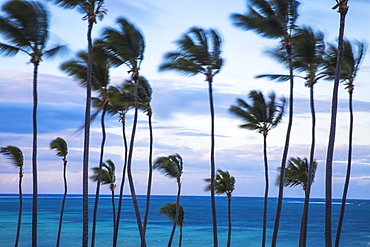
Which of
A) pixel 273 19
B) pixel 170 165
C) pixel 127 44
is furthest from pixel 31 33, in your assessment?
pixel 170 165

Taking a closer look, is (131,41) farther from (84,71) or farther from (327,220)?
(327,220)

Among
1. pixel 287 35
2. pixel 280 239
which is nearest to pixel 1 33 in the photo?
pixel 287 35

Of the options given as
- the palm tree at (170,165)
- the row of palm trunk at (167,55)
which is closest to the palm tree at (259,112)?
the row of palm trunk at (167,55)

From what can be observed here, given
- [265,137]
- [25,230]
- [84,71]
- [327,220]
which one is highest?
[84,71]

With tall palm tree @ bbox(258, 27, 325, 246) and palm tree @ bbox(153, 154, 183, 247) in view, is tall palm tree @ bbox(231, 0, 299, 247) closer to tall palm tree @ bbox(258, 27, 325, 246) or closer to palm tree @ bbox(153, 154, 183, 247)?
tall palm tree @ bbox(258, 27, 325, 246)

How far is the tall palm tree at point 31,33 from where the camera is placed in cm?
1506

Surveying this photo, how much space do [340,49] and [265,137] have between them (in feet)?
27.1

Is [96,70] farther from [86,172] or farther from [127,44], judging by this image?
[86,172]

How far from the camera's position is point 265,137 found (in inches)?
903

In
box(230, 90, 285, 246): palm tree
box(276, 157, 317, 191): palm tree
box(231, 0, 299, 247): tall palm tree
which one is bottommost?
box(276, 157, 317, 191): palm tree

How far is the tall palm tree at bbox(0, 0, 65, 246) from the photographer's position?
1506 cm

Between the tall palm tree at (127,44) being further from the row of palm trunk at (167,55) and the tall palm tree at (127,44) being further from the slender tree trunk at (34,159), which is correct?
the slender tree trunk at (34,159)

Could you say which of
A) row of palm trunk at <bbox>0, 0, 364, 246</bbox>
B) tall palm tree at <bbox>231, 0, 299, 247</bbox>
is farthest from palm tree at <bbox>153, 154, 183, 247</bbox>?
tall palm tree at <bbox>231, 0, 299, 247</bbox>

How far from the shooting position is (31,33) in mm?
15492
